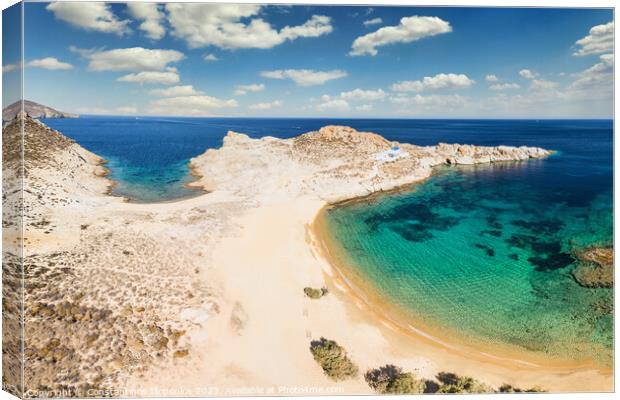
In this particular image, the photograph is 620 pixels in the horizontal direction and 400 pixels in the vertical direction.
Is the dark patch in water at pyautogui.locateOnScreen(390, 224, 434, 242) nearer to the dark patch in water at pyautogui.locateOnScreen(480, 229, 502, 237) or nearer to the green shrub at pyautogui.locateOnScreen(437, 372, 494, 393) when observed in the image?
the dark patch in water at pyautogui.locateOnScreen(480, 229, 502, 237)

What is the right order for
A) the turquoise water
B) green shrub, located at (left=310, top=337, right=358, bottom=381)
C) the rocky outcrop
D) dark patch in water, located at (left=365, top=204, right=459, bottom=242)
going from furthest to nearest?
the rocky outcrop < dark patch in water, located at (left=365, top=204, right=459, bottom=242) < the turquoise water < green shrub, located at (left=310, top=337, right=358, bottom=381)

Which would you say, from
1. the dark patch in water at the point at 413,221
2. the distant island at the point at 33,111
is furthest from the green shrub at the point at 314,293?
the distant island at the point at 33,111

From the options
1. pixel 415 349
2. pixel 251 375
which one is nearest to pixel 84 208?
pixel 251 375

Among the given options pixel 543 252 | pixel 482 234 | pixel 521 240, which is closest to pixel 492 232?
pixel 482 234

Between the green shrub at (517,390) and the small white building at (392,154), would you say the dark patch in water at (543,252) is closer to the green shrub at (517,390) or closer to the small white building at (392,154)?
the green shrub at (517,390)

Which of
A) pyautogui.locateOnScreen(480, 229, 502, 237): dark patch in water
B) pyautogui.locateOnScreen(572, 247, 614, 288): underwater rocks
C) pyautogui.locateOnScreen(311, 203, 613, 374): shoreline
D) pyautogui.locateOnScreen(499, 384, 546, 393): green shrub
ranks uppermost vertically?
pyautogui.locateOnScreen(480, 229, 502, 237): dark patch in water

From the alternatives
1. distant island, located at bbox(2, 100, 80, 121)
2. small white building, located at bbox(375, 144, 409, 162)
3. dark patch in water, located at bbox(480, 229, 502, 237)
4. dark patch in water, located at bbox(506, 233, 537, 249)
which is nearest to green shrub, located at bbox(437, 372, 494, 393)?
dark patch in water, located at bbox(506, 233, 537, 249)

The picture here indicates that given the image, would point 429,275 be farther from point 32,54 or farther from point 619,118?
point 32,54
